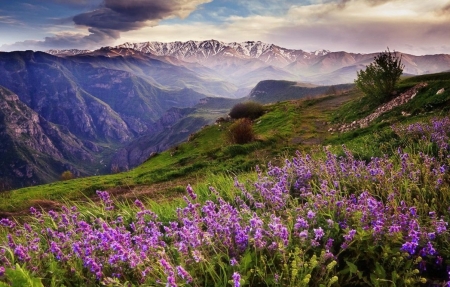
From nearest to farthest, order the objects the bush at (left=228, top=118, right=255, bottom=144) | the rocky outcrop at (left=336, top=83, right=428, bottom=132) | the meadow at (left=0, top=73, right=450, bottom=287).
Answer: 1. the meadow at (left=0, top=73, right=450, bottom=287)
2. the rocky outcrop at (left=336, top=83, right=428, bottom=132)
3. the bush at (left=228, top=118, right=255, bottom=144)

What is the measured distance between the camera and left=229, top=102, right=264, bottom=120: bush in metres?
53.0

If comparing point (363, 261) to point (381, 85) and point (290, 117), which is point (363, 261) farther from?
point (290, 117)

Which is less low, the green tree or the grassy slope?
the green tree

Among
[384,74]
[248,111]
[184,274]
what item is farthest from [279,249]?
[248,111]

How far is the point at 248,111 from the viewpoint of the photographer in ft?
175

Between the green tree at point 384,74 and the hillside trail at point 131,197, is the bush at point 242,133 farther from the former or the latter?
the green tree at point 384,74

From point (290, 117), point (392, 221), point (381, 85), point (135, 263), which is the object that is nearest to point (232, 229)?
point (135, 263)

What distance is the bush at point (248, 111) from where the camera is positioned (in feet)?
174

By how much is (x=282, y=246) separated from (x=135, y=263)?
1.48 meters

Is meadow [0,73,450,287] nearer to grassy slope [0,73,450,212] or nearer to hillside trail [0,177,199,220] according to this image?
grassy slope [0,73,450,212]

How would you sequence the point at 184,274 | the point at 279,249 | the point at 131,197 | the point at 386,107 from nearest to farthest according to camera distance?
the point at 184,274 < the point at 279,249 < the point at 131,197 < the point at 386,107

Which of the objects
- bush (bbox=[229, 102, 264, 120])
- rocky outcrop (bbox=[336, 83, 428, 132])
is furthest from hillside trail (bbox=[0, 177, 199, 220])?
bush (bbox=[229, 102, 264, 120])

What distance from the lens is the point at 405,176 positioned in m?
5.26

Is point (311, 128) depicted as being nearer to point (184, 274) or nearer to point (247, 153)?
point (247, 153)
